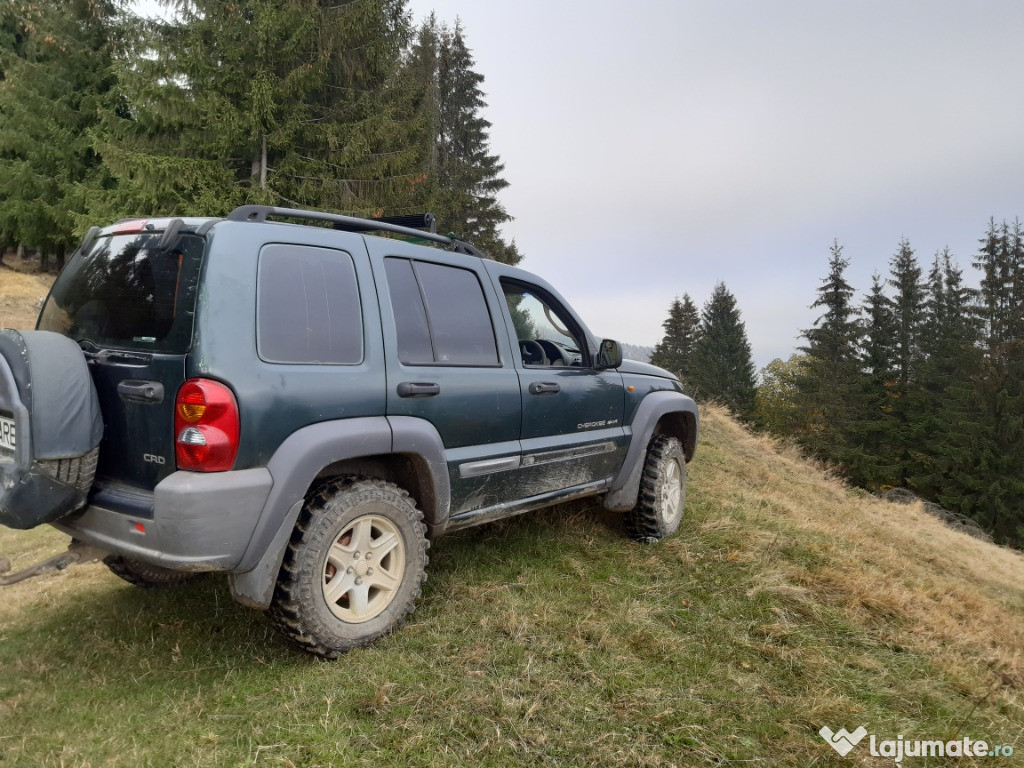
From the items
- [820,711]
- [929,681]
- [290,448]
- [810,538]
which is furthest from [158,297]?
[810,538]

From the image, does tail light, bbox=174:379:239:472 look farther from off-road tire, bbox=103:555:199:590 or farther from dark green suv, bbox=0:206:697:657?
off-road tire, bbox=103:555:199:590

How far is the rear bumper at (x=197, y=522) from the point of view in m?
2.35

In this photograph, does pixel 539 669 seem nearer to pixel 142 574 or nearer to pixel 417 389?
pixel 417 389

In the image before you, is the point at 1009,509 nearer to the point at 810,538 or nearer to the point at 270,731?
the point at 810,538

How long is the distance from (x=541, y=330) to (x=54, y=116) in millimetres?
23896

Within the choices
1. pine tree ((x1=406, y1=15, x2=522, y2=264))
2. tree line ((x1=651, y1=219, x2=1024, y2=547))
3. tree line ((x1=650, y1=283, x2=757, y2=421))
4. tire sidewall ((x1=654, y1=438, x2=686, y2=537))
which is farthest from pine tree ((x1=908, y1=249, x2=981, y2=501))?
tire sidewall ((x1=654, y1=438, x2=686, y2=537))

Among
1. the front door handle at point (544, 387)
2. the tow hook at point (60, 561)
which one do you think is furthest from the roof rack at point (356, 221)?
the tow hook at point (60, 561)

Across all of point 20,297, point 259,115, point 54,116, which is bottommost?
point 20,297

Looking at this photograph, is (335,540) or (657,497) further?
(657,497)

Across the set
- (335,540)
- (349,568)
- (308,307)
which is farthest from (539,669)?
(308,307)

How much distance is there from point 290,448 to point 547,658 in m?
1.55

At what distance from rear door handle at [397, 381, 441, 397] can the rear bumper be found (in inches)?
29.6

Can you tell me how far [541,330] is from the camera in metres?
4.36

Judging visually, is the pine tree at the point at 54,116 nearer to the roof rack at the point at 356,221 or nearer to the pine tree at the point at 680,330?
the roof rack at the point at 356,221
